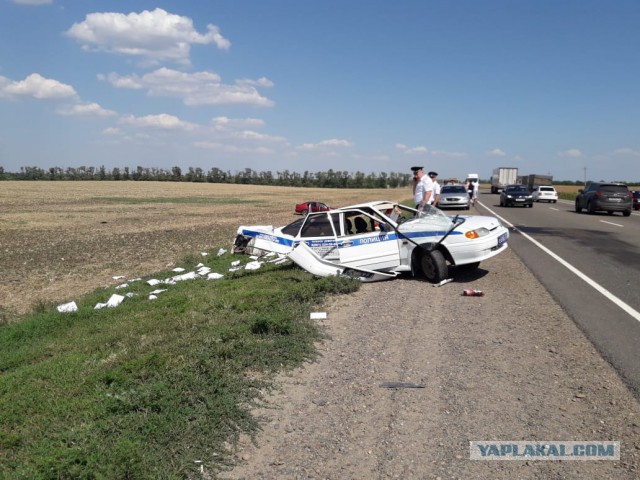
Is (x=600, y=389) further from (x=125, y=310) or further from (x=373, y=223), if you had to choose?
(x=125, y=310)

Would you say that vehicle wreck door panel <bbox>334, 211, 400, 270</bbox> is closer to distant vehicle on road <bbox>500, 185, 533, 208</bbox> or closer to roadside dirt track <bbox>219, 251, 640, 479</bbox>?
roadside dirt track <bbox>219, 251, 640, 479</bbox>

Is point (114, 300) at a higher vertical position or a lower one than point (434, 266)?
lower

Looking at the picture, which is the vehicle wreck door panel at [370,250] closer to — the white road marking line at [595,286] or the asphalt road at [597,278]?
the asphalt road at [597,278]

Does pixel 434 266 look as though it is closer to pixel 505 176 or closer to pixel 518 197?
pixel 518 197

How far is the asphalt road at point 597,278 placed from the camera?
5.35 m

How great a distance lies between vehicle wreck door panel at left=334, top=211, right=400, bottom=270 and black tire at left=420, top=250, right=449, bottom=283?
503mm

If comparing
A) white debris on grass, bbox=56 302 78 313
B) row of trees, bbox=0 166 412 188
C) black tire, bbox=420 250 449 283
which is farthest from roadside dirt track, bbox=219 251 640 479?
row of trees, bbox=0 166 412 188

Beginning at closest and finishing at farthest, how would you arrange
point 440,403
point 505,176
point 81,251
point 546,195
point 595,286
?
1. point 440,403
2. point 595,286
3. point 81,251
4. point 546,195
5. point 505,176

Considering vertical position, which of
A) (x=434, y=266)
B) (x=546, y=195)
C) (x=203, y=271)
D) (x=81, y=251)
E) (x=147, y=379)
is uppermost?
(x=546, y=195)

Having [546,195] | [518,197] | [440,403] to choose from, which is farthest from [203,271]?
[546,195]

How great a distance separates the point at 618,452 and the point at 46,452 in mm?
3807

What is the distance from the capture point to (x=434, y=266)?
8.46 m
